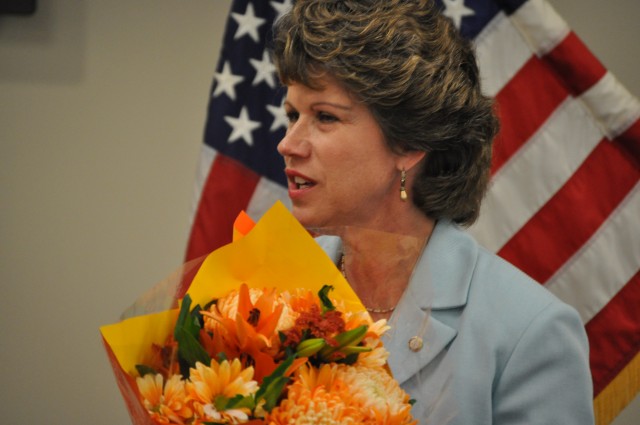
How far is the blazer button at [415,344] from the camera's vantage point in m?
0.97

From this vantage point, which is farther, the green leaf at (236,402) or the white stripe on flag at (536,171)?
the white stripe on flag at (536,171)

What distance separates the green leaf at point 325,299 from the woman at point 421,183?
19 centimetres

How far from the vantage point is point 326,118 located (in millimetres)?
1368

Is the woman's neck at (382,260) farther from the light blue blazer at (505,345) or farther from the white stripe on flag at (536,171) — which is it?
the white stripe on flag at (536,171)

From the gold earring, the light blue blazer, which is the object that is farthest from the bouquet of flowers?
the gold earring

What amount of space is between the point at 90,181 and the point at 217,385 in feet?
6.14

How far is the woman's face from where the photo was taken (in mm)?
1347

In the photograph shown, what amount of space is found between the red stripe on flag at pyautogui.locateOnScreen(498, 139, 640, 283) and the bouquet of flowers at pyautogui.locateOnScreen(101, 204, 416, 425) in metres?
1.28

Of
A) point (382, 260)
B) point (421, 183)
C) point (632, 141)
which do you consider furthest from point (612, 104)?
point (382, 260)

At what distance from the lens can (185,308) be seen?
0.87 metres

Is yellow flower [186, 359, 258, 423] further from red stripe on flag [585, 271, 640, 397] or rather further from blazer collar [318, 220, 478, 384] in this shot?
red stripe on flag [585, 271, 640, 397]

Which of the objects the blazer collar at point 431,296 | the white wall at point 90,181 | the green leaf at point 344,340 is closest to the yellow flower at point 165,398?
the green leaf at point 344,340

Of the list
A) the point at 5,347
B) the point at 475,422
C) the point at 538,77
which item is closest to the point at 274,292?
the point at 475,422

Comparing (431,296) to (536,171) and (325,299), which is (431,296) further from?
(536,171)
